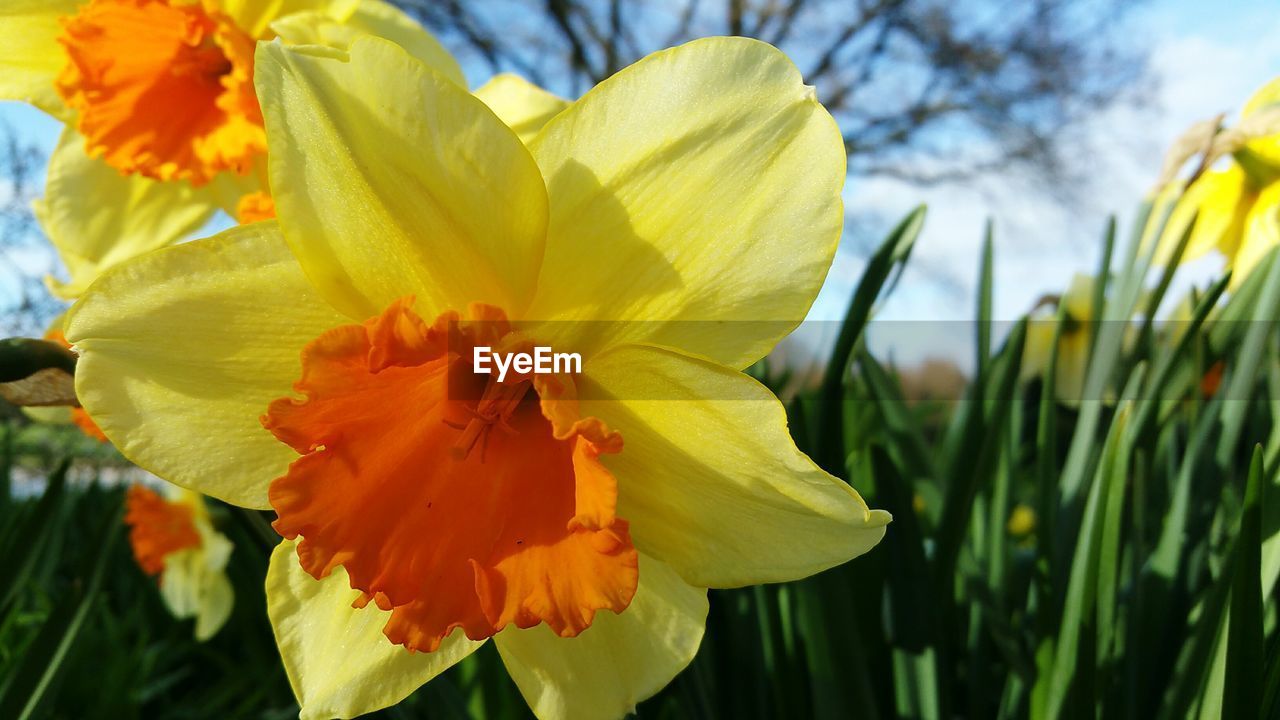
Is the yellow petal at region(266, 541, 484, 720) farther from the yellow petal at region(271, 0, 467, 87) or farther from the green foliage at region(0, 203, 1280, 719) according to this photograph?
the yellow petal at region(271, 0, 467, 87)

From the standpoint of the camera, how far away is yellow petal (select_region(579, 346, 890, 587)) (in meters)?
0.67

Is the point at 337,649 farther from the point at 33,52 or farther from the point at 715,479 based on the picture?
the point at 33,52

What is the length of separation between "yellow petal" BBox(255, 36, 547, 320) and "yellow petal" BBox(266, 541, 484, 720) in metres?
0.26

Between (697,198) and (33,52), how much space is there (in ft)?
4.27

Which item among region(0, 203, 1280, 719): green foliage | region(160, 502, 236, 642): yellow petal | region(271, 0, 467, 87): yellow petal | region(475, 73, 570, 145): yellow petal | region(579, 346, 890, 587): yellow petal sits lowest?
region(160, 502, 236, 642): yellow petal

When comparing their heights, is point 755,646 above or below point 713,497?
below

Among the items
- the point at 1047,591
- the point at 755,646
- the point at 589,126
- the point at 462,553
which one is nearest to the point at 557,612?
the point at 462,553

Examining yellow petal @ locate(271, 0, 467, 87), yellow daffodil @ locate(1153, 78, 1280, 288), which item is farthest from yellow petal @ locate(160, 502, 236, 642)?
yellow daffodil @ locate(1153, 78, 1280, 288)

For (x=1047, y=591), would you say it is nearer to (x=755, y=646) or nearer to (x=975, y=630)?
(x=975, y=630)

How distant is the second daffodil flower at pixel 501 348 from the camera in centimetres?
68

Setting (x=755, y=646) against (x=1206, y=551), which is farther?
(x=1206, y=551)

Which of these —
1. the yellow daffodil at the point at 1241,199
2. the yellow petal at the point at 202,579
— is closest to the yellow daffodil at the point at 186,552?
the yellow petal at the point at 202,579

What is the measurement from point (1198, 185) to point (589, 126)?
47.6 inches

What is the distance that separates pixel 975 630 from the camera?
1.24 meters
